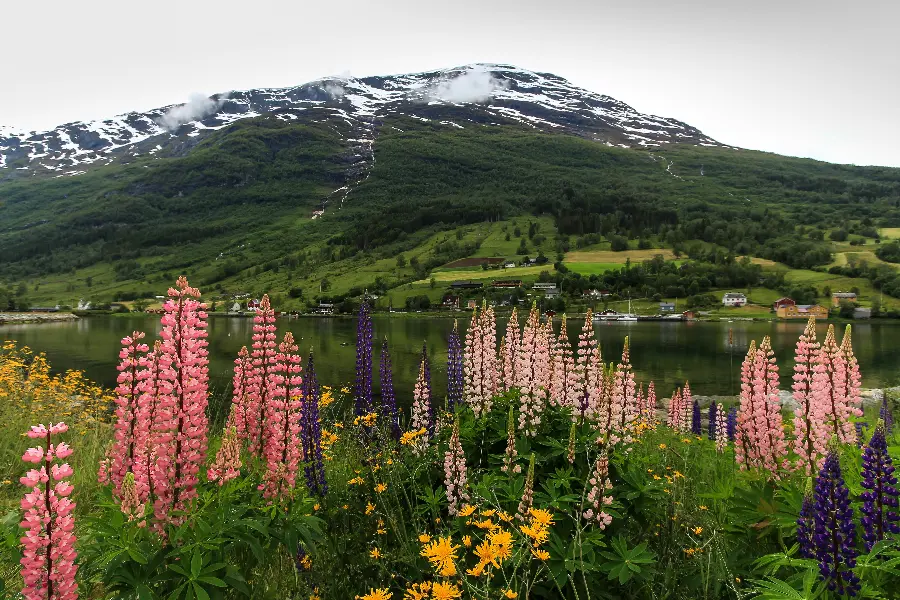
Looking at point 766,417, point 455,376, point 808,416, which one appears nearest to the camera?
point 808,416

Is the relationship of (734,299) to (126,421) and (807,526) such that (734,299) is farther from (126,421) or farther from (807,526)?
(126,421)

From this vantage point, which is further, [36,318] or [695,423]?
[36,318]

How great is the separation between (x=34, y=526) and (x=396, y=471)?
401 centimetres

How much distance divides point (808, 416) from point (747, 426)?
833 millimetres

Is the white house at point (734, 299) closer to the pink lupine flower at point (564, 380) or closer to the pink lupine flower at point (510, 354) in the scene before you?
the pink lupine flower at point (510, 354)

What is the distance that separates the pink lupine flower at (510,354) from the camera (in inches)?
348

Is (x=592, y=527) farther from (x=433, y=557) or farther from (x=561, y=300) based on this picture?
(x=561, y=300)

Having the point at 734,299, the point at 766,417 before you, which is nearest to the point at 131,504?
the point at 766,417

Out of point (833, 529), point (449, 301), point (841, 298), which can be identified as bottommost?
point (449, 301)

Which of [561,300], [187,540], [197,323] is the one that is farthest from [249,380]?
[561,300]

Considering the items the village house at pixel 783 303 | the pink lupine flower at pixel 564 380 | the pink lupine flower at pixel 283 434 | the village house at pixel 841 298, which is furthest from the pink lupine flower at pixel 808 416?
the village house at pixel 841 298

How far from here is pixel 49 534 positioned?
3.31 m

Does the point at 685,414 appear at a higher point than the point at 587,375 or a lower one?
lower

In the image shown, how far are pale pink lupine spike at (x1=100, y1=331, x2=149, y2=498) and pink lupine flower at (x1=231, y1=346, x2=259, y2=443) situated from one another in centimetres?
96
